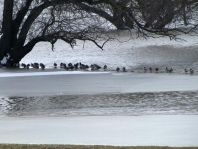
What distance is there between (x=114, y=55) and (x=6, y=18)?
5990 millimetres

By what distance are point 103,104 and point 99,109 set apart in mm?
626

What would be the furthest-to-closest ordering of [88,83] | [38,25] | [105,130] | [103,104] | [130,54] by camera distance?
1. [130,54]
2. [38,25]
3. [88,83]
4. [103,104]
5. [105,130]

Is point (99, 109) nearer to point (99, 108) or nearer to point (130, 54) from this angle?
point (99, 108)

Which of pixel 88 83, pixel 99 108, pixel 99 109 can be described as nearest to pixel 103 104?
pixel 99 108

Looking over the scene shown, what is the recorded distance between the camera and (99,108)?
1119 centimetres

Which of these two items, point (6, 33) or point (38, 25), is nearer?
point (6, 33)

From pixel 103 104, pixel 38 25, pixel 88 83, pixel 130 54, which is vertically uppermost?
pixel 38 25

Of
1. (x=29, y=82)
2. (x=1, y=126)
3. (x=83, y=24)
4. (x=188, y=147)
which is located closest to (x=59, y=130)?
(x=1, y=126)

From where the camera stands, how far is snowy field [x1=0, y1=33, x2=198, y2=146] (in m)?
8.34

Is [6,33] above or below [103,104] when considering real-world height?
above

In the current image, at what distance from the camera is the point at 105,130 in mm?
8766

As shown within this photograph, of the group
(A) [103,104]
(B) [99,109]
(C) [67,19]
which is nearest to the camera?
(B) [99,109]

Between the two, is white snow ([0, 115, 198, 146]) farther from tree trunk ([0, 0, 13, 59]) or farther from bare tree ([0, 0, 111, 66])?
tree trunk ([0, 0, 13, 59])

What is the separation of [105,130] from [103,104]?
9.54ft
